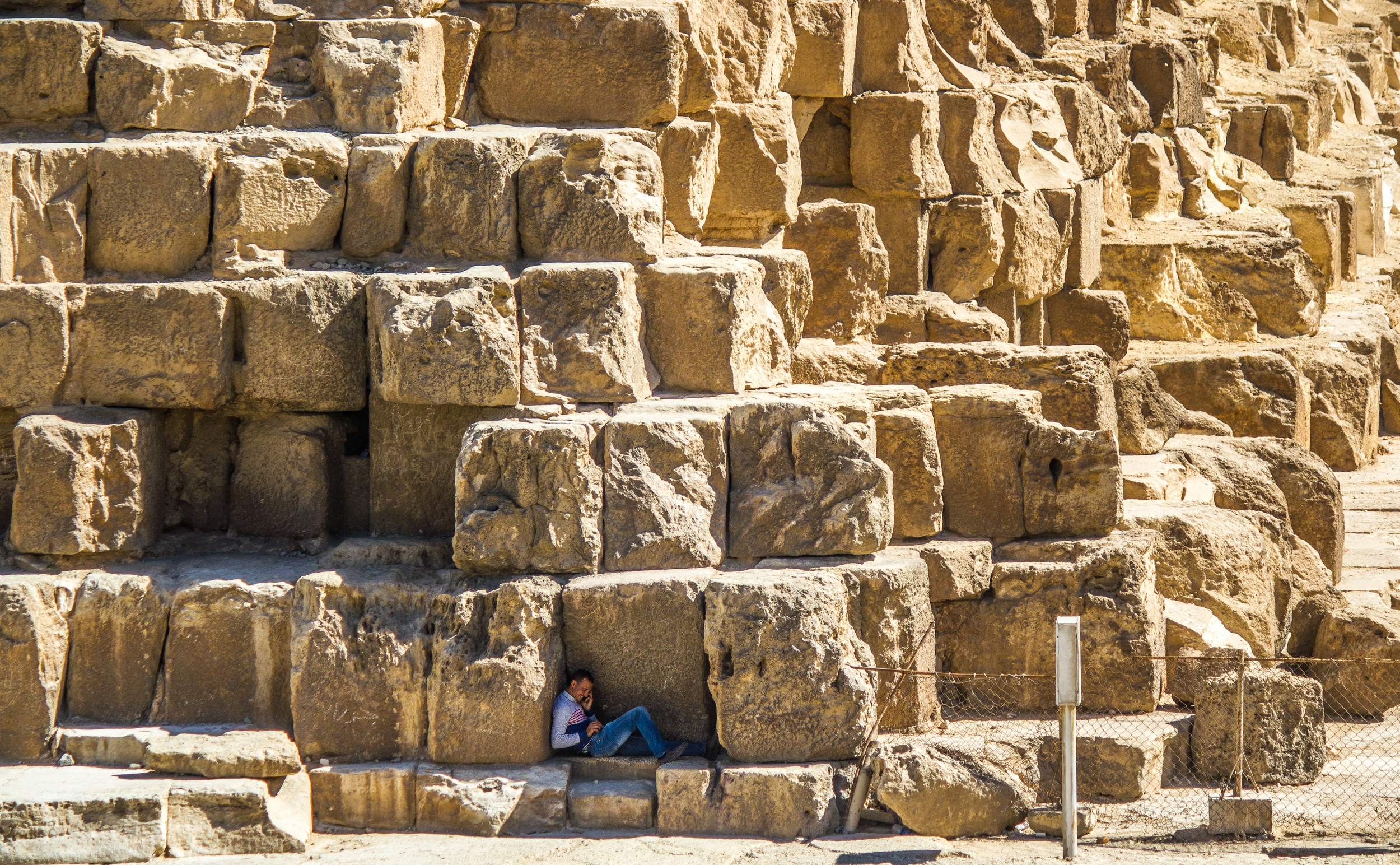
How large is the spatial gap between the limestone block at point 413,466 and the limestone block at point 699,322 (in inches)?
39.4

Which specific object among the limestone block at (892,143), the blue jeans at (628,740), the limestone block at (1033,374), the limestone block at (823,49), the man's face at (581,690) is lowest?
the blue jeans at (628,740)

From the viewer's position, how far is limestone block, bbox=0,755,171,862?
7.00 metres

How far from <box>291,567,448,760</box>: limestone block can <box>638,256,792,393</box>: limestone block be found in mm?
1739

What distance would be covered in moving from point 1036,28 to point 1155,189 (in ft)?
8.16

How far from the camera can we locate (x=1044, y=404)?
9227 mm

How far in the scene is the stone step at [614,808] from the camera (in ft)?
24.1

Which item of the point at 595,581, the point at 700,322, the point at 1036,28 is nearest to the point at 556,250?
the point at 700,322

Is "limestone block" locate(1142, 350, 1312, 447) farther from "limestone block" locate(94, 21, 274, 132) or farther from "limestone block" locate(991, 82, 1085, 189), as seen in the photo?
"limestone block" locate(94, 21, 274, 132)

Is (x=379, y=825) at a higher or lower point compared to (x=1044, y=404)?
lower

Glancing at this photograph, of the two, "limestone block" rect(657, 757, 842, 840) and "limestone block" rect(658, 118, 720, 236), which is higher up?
"limestone block" rect(658, 118, 720, 236)

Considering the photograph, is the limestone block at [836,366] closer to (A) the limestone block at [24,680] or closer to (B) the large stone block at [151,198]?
(B) the large stone block at [151,198]

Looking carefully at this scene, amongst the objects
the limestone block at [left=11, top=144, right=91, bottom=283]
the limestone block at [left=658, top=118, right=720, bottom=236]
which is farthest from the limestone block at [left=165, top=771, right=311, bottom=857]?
the limestone block at [left=658, top=118, right=720, bottom=236]

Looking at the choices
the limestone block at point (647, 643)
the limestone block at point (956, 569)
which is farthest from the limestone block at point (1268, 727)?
the limestone block at point (647, 643)

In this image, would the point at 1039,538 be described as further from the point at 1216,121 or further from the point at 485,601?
the point at 1216,121
